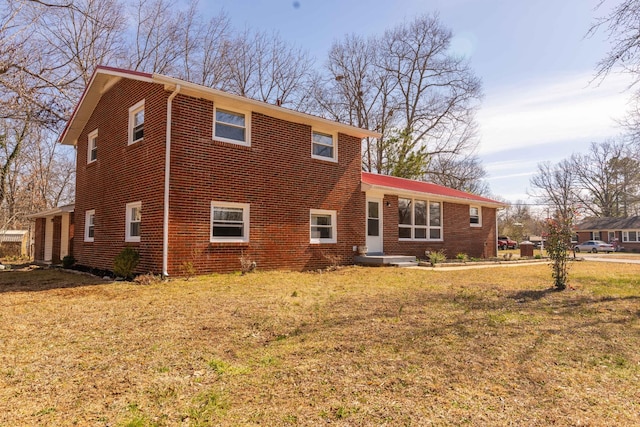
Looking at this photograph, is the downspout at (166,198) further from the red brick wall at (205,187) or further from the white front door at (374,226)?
the white front door at (374,226)

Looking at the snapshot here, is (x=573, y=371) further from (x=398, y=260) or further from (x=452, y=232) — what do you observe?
(x=452, y=232)

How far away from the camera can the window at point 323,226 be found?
13.3m

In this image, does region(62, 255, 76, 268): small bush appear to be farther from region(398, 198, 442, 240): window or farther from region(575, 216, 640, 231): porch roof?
region(575, 216, 640, 231): porch roof

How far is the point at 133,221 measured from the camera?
11.4 m

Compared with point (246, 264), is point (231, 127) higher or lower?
higher

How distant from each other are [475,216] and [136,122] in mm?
16755

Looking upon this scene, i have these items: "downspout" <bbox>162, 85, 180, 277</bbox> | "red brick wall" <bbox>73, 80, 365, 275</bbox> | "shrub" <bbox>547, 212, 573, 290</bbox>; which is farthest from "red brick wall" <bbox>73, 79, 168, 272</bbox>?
"shrub" <bbox>547, 212, 573, 290</bbox>

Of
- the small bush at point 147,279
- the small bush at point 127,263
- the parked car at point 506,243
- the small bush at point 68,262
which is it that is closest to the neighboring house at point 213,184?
the small bush at point 127,263

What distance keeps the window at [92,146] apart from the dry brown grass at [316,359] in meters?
7.86

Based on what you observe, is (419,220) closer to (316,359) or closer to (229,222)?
(229,222)

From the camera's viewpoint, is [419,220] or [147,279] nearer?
[147,279]

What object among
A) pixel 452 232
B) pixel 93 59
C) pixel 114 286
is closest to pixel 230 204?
Answer: pixel 114 286

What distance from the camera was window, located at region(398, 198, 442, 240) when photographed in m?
16.8

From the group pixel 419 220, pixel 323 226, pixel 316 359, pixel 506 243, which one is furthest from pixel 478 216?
pixel 506 243
